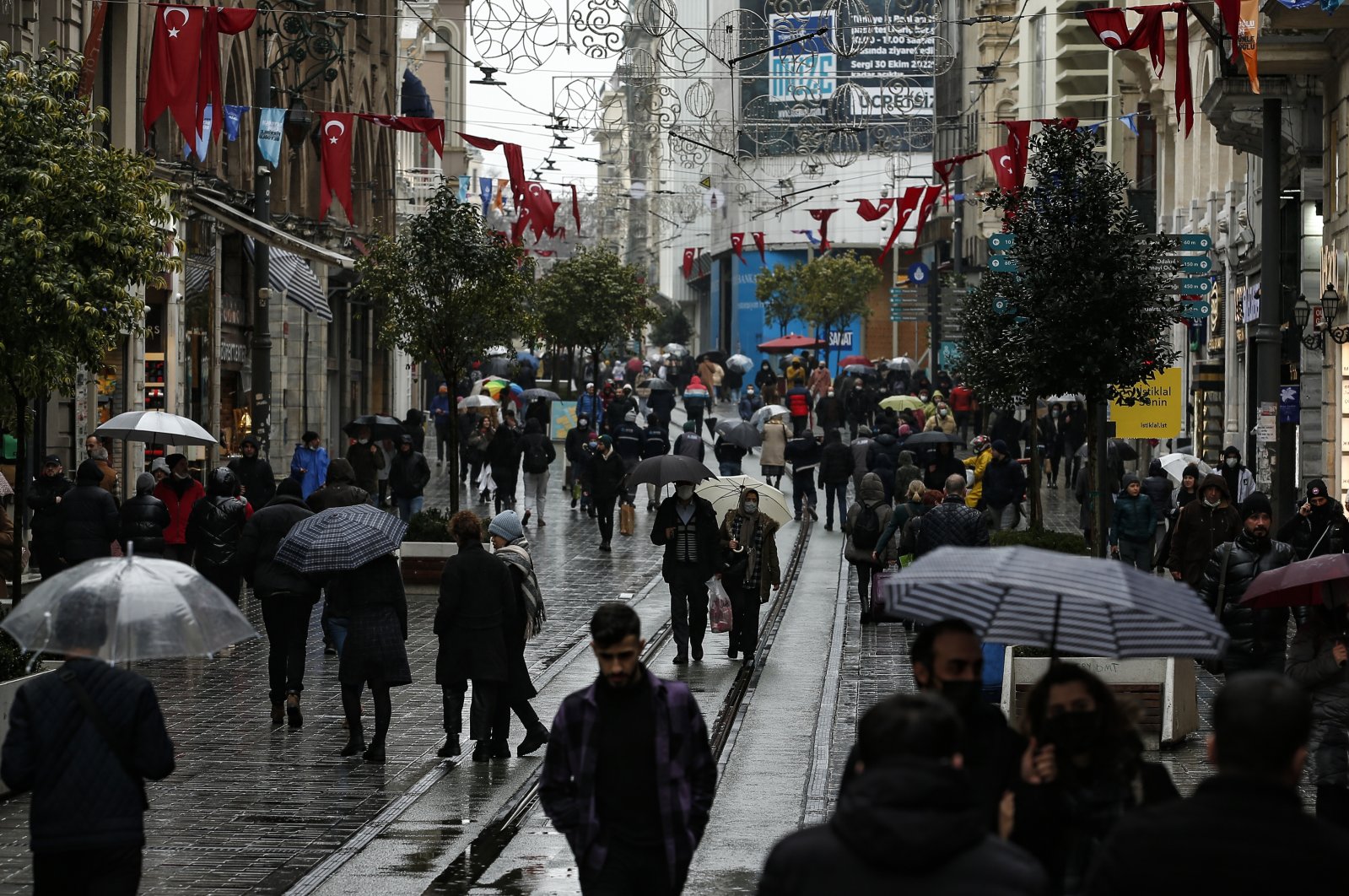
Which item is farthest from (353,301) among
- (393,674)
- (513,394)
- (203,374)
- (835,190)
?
(835,190)

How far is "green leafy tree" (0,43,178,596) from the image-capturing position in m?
17.2

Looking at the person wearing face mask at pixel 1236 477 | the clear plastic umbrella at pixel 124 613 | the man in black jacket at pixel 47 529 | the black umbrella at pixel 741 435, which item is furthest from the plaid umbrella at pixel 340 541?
the black umbrella at pixel 741 435

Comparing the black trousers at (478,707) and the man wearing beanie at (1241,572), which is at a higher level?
the man wearing beanie at (1241,572)

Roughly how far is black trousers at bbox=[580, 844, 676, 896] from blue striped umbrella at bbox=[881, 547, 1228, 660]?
1.10 meters

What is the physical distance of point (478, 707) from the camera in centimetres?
1287

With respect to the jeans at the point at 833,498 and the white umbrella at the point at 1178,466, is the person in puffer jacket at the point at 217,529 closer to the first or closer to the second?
the white umbrella at the point at 1178,466

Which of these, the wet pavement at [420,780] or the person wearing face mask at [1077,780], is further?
the wet pavement at [420,780]

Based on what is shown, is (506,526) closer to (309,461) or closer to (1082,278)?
(1082,278)

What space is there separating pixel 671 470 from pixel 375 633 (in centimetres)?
735

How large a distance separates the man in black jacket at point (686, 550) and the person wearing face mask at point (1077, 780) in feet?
37.9

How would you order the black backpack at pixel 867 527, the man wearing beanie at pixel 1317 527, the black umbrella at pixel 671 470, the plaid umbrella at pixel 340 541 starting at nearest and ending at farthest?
the plaid umbrella at pixel 340 541 < the man wearing beanie at pixel 1317 527 < the black umbrella at pixel 671 470 < the black backpack at pixel 867 527

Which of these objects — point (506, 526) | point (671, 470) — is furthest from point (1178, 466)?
point (506, 526)

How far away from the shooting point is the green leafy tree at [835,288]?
255 ft

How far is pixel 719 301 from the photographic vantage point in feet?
359
